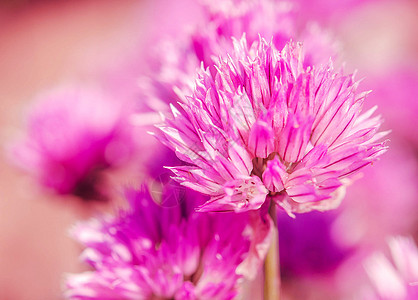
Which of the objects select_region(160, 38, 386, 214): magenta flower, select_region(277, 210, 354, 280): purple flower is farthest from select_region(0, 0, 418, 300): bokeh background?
select_region(160, 38, 386, 214): magenta flower

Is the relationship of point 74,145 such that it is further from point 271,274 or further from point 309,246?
point 271,274

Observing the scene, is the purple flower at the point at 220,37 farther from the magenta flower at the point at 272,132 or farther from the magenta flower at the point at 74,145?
the magenta flower at the point at 74,145

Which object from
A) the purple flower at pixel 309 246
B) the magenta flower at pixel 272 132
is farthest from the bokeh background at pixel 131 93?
the magenta flower at pixel 272 132

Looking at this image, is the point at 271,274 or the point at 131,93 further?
the point at 131,93

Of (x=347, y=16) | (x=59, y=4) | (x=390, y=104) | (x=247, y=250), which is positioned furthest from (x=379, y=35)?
(x=59, y=4)

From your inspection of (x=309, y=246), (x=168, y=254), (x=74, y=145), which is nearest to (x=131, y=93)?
(x=74, y=145)
